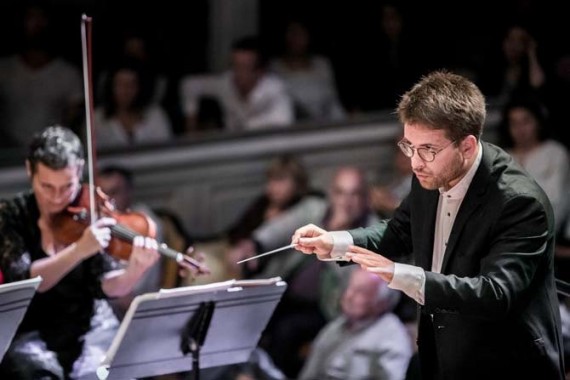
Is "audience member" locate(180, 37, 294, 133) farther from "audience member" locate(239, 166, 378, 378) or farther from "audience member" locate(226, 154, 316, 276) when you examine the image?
"audience member" locate(239, 166, 378, 378)

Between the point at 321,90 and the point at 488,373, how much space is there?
12.7 ft

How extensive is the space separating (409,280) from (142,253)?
1.21 m

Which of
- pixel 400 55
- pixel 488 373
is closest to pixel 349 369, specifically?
pixel 488 373

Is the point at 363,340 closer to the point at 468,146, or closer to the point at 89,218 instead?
the point at 89,218

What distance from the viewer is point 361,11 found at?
7.75 meters

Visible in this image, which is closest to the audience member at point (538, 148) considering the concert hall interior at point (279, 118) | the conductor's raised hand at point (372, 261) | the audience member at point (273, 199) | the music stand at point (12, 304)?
the concert hall interior at point (279, 118)

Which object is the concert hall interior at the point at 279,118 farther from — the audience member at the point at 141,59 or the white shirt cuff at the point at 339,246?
the white shirt cuff at the point at 339,246

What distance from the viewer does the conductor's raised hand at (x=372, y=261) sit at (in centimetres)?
369

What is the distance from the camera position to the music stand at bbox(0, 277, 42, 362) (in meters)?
4.14

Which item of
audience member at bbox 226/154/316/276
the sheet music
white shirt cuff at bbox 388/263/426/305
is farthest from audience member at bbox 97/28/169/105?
white shirt cuff at bbox 388/263/426/305

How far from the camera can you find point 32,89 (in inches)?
273

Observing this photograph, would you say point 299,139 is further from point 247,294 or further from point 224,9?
point 247,294

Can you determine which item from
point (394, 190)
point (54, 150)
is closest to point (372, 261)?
point (54, 150)

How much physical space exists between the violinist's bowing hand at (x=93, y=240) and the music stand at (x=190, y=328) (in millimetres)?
357
